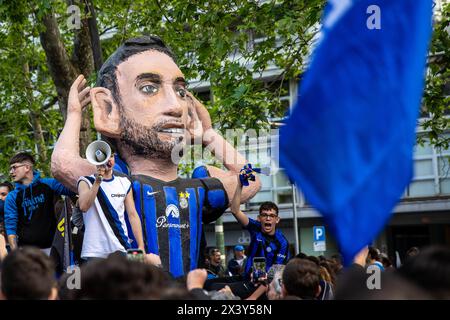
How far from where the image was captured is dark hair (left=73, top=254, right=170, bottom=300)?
294 centimetres

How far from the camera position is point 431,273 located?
2.46m

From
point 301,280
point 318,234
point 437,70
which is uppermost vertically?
point 437,70

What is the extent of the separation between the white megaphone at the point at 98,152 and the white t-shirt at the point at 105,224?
0.73 ft

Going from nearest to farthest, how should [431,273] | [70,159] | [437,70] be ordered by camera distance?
[431,273] → [70,159] → [437,70]

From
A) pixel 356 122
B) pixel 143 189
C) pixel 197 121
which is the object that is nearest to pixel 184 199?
pixel 143 189

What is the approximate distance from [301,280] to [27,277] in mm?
1798

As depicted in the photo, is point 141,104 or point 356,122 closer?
point 356,122

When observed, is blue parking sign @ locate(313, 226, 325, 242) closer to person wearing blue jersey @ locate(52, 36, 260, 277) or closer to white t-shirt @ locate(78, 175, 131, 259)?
person wearing blue jersey @ locate(52, 36, 260, 277)

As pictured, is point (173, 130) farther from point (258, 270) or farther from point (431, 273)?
point (431, 273)

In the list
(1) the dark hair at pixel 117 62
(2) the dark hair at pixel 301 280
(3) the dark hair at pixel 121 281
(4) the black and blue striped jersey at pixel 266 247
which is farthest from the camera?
(4) the black and blue striped jersey at pixel 266 247

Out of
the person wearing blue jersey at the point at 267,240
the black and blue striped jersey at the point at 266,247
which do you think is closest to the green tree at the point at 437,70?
the person wearing blue jersey at the point at 267,240

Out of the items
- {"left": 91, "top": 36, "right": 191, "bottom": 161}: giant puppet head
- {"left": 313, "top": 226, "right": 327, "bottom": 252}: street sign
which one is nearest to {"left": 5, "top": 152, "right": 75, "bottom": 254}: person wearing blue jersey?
{"left": 91, "top": 36, "right": 191, "bottom": 161}: giant puppet head

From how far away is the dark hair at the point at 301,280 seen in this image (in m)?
4.41

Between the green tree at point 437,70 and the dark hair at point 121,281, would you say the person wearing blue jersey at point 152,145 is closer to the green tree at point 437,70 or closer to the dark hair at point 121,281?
the dark hair at point 121,281
